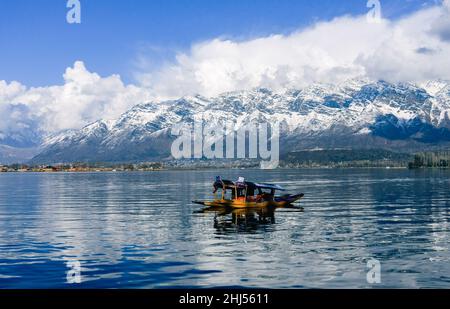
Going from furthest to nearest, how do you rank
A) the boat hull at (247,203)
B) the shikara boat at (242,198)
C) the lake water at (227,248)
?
the shikara boat at (242,198)
the boat hull at (247,203)
the lake water at (227,248)

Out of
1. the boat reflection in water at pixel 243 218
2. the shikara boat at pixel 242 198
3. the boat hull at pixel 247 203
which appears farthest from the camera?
the shikara boat at pixel 242 198

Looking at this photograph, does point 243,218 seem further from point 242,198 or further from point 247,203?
point 242,198

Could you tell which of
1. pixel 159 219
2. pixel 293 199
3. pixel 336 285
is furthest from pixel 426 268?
pixel 293 199

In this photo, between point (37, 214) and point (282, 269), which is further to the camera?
point (37, 214)

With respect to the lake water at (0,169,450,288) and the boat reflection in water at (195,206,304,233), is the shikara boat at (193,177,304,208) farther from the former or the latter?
the lake water at (0,169,450,288)

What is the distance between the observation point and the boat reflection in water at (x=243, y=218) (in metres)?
75.9

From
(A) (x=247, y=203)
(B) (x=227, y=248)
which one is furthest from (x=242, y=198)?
(B) (x=227, y=248)

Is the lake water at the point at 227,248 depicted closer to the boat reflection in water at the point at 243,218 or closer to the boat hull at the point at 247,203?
the boat reflection in water at the point at 243,218

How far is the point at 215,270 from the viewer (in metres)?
47.4

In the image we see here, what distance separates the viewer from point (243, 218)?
89.1m

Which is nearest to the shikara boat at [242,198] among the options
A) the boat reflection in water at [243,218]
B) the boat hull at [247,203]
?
the boat hull at [247,203]

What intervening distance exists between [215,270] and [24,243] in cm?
2777

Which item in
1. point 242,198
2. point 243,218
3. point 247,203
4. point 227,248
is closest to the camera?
point 227,248
